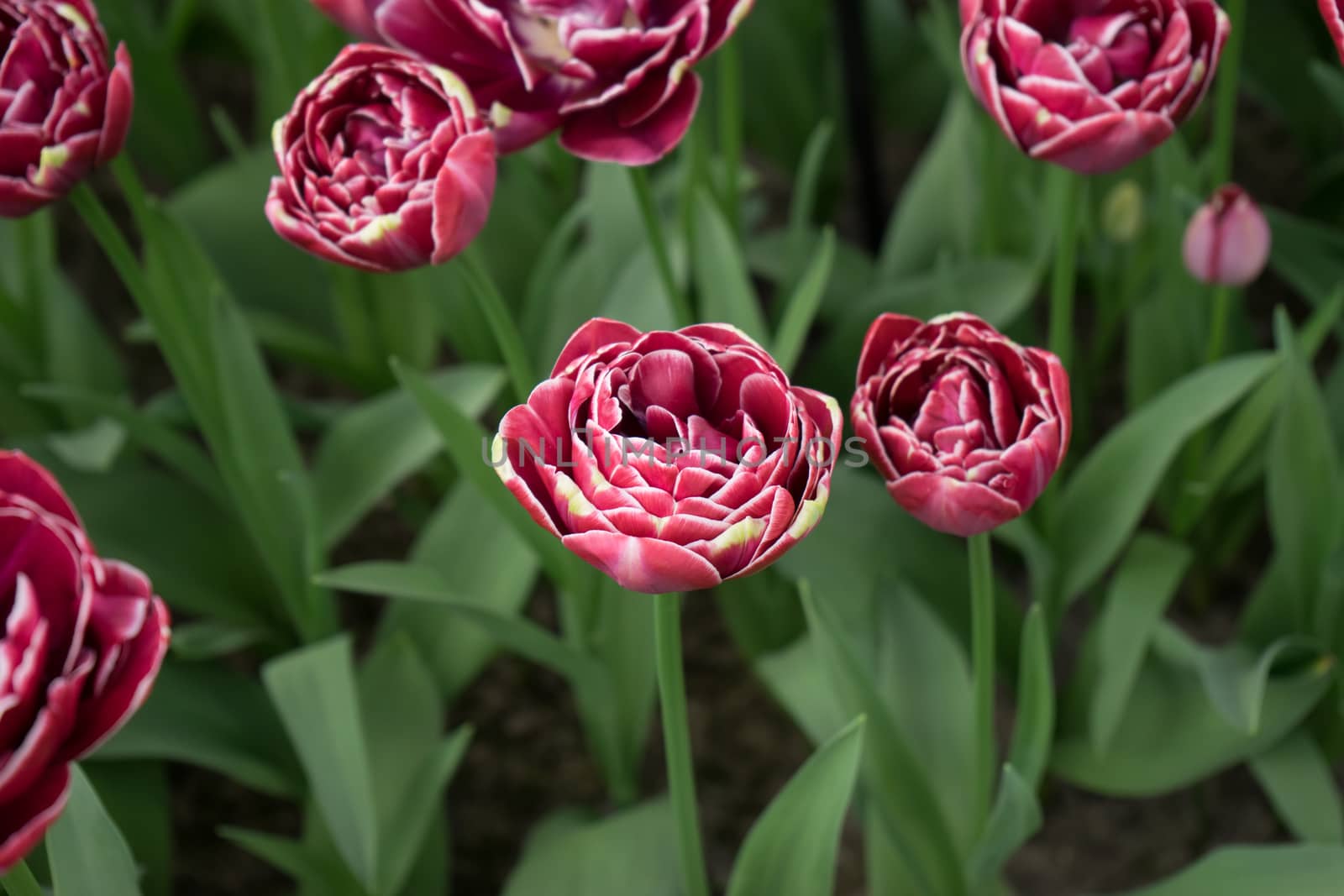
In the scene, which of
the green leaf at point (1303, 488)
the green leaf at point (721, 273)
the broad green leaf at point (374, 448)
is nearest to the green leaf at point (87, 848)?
the broad green leaf at point (374, 448)

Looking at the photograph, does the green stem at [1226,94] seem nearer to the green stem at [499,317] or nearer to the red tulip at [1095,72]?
the red tulip at [1095,72]

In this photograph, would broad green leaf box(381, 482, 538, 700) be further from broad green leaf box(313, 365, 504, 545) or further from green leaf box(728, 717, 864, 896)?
green leaf box(728, 717, 864, 896)

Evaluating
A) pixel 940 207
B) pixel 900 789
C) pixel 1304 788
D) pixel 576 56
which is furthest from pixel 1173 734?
pixel 576 56

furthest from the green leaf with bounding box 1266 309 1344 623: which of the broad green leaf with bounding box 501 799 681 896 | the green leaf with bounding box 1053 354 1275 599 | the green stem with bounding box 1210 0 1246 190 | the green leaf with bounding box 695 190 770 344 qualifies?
the broad green leaf with bounding box 501 799 681 896

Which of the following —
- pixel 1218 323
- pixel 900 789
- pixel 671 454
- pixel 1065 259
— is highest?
pixel 671 454

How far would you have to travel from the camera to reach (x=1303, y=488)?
2.45 feet

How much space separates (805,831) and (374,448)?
0.39 m

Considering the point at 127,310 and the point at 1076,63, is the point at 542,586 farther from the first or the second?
the point at 1076,63

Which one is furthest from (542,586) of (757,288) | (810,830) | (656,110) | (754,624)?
(656,110)

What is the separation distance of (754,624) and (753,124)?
20.8 inches

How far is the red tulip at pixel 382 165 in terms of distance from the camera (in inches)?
19.2

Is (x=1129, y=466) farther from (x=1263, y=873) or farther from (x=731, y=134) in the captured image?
(x=731, y=134)

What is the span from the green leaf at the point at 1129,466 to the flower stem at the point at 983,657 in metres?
0.15

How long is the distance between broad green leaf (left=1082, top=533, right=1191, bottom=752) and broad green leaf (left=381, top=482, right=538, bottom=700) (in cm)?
34
